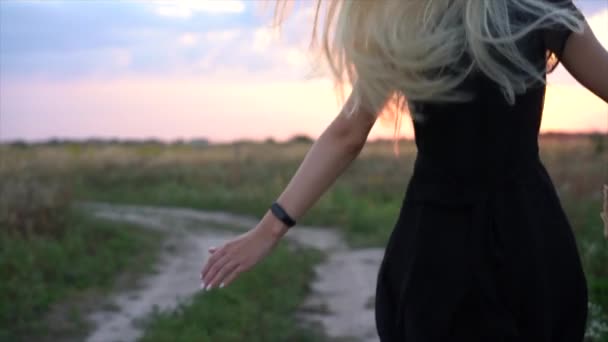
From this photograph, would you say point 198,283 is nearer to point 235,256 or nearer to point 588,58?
point 235,256

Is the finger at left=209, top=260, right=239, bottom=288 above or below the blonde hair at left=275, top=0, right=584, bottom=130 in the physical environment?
below

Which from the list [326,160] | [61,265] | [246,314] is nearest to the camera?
[326,160]

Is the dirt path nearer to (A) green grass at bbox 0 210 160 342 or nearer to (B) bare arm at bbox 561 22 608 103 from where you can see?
(A) green grass at bbox 0 210 160 342

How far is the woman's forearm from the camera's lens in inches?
89.9

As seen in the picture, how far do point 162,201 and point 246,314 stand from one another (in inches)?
465

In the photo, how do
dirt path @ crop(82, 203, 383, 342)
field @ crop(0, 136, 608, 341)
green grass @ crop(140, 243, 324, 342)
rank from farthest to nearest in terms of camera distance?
field @ crop(0, 136, 608, 341) → dirt path @ crop(82, 203, 383, 342) → green grass @ crop(140, 243, 324, 342)

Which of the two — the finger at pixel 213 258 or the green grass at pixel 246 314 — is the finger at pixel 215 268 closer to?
the finger at pixel 213 258

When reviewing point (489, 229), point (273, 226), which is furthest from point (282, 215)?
point (489, 229)

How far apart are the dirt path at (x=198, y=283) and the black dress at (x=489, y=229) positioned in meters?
4.90

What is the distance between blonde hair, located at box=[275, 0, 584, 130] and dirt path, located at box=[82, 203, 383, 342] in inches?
198

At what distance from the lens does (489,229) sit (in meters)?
2.04

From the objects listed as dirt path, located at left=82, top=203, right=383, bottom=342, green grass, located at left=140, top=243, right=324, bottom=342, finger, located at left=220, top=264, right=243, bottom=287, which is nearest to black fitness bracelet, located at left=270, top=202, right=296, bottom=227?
finger, located at left=220, top=264, right=243, bottom=287

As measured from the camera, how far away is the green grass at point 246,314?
6777mm

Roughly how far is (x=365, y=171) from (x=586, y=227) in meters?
14.9
